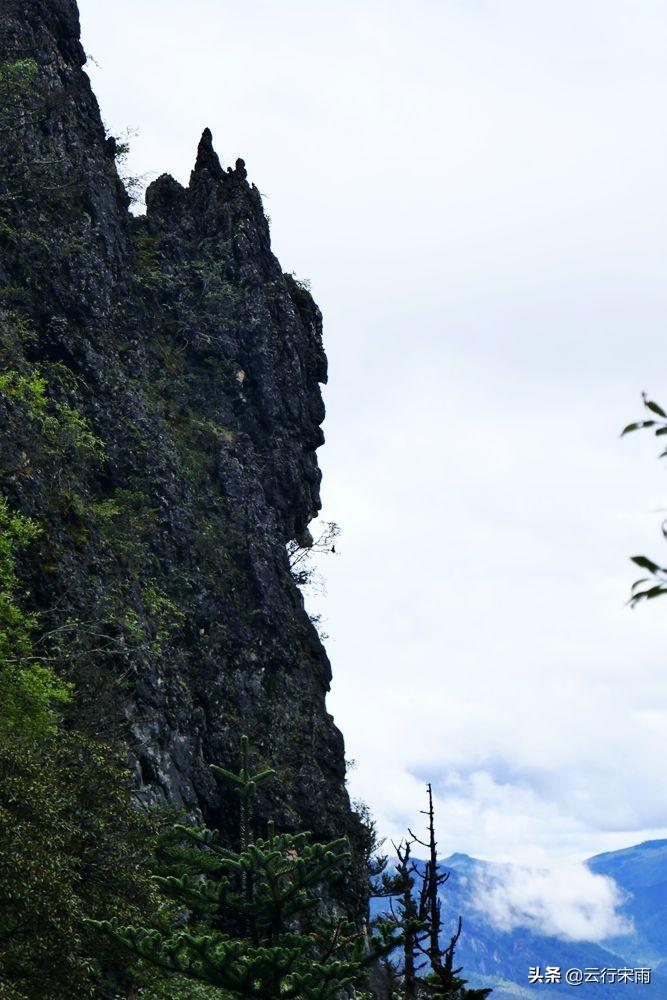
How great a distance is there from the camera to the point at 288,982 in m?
18.3

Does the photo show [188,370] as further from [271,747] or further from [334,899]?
[334,899]

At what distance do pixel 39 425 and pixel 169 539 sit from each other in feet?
31.3

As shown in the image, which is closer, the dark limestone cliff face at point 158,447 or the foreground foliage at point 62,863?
the foreground foliage at point 62,863

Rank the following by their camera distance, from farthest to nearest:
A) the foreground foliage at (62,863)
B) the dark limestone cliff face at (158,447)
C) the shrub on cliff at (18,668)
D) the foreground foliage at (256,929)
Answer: the dark limestone cliff face at (158,447), the shrub on cliff at (18,668), the foreground foliage at (62,863), the foreground foliage at (256,929)

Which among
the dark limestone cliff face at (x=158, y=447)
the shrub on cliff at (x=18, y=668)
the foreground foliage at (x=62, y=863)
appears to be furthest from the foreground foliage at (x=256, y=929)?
the dark limestone cliff face at (x=158, y=447)

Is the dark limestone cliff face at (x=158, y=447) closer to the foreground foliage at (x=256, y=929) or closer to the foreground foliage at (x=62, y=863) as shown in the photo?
the foreground foliage at (x=62, y=863)

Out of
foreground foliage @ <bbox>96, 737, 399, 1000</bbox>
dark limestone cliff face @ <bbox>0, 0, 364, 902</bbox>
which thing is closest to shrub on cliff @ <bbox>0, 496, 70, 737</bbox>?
dark limestone cliff face @ <bbox>0, 0, 364, 902</bbox>

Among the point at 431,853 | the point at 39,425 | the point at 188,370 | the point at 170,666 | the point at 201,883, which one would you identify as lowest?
the point at 201,883

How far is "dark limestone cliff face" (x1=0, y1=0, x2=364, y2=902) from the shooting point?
40.1 metres

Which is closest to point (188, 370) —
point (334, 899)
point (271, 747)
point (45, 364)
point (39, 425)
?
point (45, 364)

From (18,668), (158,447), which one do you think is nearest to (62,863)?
(18,668)

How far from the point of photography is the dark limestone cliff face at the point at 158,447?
4009 cm

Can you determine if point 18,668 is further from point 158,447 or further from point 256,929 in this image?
point 158,447

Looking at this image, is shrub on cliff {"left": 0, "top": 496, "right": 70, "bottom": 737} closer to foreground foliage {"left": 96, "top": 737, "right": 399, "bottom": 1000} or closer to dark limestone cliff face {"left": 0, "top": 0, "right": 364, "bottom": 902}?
dark limestone cliff face {"left": 0, "top": 0, "right": 364, "bottom": 902}
